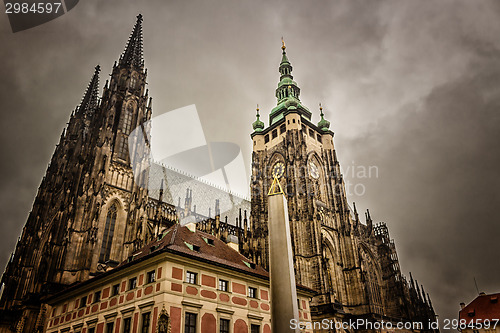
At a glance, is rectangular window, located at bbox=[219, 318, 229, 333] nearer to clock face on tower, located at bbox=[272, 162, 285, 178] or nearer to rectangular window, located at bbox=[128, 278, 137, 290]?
rectangular window, located at bbox=[128, 278, 137, 290]

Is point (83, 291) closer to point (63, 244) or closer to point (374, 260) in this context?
point (63, 244)

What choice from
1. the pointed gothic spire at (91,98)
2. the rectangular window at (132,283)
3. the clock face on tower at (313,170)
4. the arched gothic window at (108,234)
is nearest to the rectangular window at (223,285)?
the rectangular window at (132,283)

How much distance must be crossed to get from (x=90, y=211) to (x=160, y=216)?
593 cm

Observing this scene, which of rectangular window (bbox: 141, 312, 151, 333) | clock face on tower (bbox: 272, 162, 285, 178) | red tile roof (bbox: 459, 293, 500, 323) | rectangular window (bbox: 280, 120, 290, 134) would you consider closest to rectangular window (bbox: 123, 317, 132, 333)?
rectangular window (bbox: 141, 312, 151, 333)

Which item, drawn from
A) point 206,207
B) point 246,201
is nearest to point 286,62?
point 246,201

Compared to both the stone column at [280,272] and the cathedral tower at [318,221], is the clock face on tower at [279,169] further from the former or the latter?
the stone column at [280,272]

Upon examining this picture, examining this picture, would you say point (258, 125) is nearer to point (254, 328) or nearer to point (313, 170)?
point (313, 170)

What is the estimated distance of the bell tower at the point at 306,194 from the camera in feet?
131

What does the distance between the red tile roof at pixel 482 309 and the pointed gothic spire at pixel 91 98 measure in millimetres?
59980

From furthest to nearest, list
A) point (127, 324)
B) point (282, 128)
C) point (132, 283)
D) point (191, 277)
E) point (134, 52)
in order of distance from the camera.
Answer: point (282, 128)
point (134, 52)
point (132, 283)
point (191, 277)
point (127, 324)

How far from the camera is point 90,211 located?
3130 centimetres

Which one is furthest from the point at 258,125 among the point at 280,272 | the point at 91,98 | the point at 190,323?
the point at 280,272

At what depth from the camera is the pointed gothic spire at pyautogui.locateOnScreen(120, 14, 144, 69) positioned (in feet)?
154

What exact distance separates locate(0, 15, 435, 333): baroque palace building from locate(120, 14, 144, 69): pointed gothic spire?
183 millimetres
